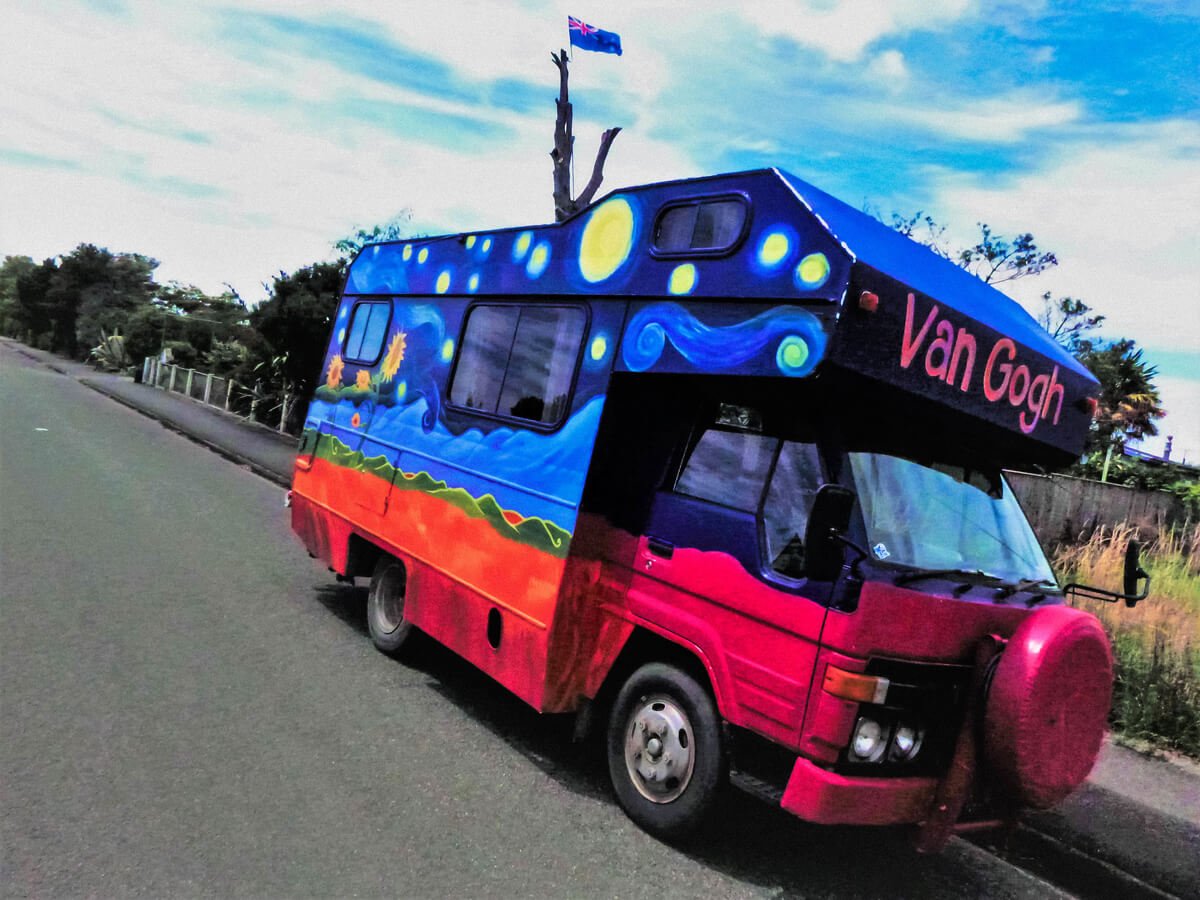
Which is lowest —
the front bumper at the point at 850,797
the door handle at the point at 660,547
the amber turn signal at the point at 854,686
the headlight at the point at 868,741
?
the front bumper at the point at 850,797

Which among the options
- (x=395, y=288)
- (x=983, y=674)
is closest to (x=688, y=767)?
(x=983, y=674)

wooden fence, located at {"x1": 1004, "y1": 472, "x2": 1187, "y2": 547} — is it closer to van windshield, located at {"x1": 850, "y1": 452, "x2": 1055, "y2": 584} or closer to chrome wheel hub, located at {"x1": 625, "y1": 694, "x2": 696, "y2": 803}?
van windshield, located at {"x1": 850, "y1": 452, "x2": 1055, "y2": 584}

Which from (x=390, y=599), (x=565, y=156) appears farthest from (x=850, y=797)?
(x=565, y=156)

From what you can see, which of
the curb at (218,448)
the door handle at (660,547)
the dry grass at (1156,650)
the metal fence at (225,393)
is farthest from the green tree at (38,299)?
the door handle at (660,547)

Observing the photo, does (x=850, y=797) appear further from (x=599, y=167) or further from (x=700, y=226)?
(x=599, y=167)

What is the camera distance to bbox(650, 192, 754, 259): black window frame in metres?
3.93

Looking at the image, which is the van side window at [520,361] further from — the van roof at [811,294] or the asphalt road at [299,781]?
the asphalt road at [299,781]

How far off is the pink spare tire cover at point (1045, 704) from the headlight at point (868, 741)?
397 mm

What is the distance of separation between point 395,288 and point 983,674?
505 cm

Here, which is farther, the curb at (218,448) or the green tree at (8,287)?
the green tree at (8,287)

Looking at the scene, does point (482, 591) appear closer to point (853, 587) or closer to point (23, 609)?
point (853, 587)

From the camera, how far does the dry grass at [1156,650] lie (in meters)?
5.96

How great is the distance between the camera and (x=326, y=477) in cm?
734

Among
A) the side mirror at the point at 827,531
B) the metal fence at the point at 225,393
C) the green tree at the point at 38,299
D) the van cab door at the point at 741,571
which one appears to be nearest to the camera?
the side mirror at the point at 827,531
